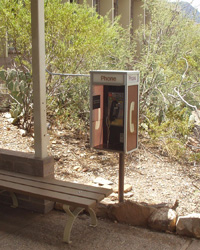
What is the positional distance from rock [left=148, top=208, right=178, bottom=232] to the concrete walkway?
70 mm

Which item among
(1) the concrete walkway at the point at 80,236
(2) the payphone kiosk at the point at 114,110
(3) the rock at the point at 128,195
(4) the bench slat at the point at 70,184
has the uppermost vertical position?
(2) the payphone kiosk at the point at 114,110

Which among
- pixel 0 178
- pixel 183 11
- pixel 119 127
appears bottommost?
pixel 0 178

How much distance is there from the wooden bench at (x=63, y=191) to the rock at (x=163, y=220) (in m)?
0.55

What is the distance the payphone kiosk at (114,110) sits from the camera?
413 centimetres

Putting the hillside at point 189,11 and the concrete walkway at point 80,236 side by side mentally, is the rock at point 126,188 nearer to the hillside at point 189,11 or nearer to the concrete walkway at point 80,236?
the concrete walkway at point 80,236

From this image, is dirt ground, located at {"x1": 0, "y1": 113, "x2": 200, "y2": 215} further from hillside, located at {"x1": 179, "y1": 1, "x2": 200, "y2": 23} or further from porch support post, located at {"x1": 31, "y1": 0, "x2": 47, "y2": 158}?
hillside, located at {"x1": 179, "y1": 1, "x2": 200, "y2": 23}

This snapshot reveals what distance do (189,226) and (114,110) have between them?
158 centimetres

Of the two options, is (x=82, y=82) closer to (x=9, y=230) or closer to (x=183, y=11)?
(x=183, y=11)

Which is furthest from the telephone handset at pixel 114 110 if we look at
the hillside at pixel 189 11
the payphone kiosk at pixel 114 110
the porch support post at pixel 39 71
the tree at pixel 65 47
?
the hillside at pixel 189 11

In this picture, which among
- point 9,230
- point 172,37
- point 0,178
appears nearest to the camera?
point 9,230

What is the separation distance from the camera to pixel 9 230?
3.97 m

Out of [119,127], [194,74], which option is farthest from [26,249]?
[194,74]

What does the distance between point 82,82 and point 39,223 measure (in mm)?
3889

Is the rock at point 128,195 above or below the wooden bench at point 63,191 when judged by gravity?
below
